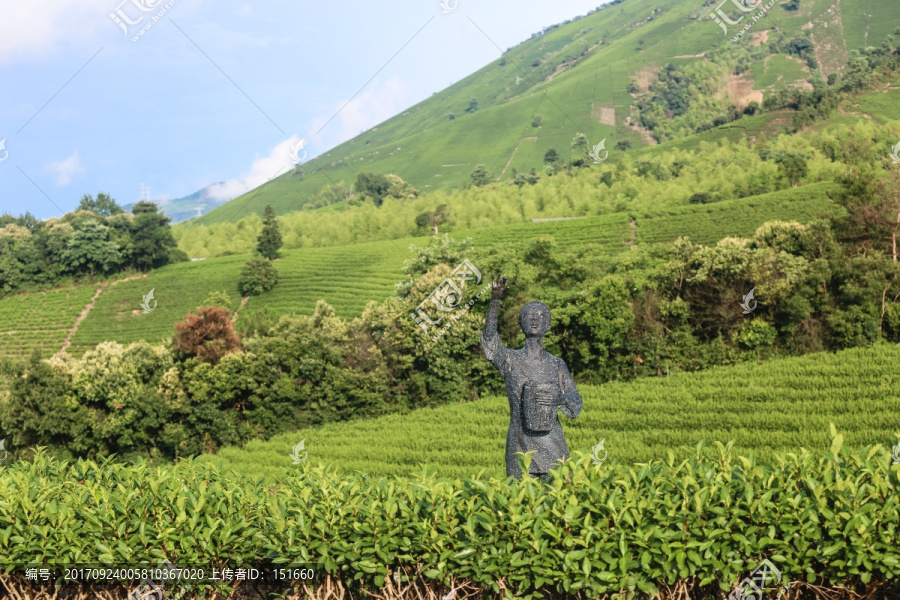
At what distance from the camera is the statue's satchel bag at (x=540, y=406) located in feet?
21.0

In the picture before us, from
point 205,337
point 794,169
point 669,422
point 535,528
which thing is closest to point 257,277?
point 205,337

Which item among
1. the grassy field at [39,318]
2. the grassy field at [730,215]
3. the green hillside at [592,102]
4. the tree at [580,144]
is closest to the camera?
the grassy field at [730,215]

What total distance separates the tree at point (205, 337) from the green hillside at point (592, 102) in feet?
301

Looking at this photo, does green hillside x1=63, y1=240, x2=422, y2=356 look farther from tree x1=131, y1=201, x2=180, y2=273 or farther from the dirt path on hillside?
tree x1=131, y1=201, x2=180, y2=273

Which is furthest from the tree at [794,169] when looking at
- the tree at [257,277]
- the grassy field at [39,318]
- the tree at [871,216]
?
the grassy field at [39,318]

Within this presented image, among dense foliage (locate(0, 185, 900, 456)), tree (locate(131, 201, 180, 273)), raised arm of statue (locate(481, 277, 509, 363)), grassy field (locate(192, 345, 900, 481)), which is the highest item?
tree (locate(131, 201, 180, 273))

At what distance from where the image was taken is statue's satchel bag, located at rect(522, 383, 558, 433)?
21.0 ft

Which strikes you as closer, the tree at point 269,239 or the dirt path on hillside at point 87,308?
the dirt path on hillside at point 87,308

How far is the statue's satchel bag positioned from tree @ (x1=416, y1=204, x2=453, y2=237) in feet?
198

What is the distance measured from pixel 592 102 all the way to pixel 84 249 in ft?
332

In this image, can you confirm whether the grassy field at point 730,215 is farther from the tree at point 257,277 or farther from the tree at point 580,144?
the tree at point 580,144

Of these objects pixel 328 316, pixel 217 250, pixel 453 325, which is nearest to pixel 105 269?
pixel 217 250

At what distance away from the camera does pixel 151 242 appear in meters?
64.1

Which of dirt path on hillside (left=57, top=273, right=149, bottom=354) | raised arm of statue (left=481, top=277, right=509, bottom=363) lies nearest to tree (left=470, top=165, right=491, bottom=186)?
dirt path on hillside (left=57, top=273, right=149, bottom=354)
